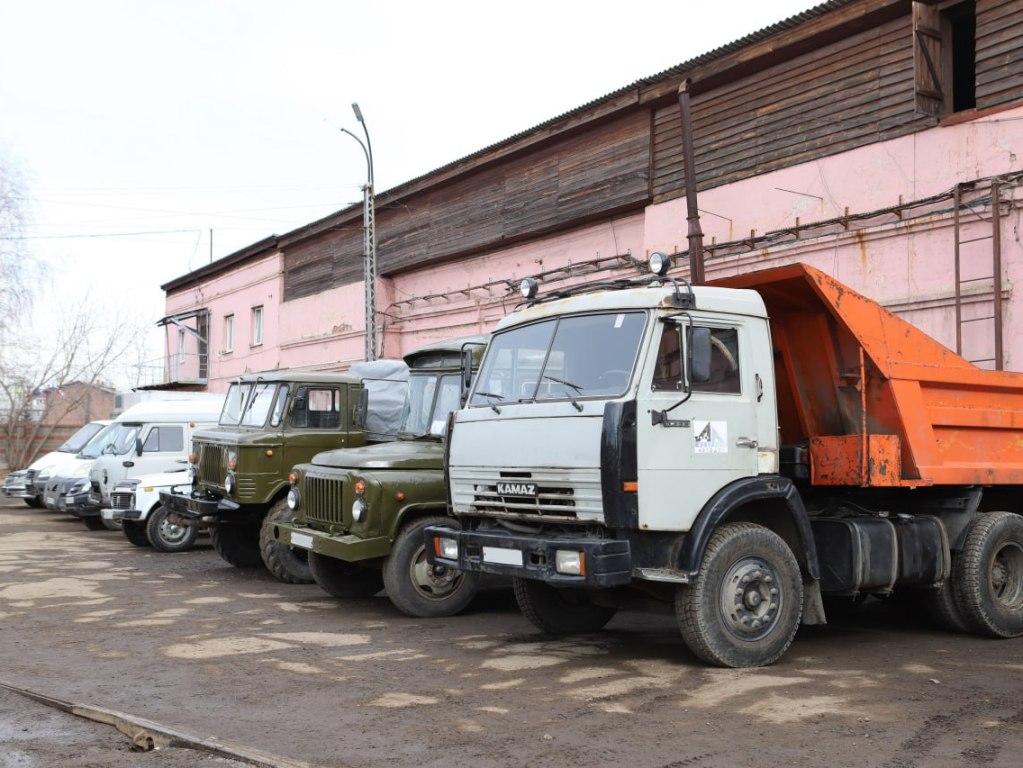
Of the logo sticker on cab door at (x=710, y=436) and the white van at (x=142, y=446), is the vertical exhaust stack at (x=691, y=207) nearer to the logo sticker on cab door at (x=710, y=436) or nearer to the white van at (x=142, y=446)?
the logo sticker on cab door at (x=710, y=436)

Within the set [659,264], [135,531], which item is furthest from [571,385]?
[135,531]

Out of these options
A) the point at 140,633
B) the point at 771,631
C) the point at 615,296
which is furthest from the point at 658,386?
the point at 140,633

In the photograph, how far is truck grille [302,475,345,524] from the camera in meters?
9.79

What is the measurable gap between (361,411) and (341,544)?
12.3 feet

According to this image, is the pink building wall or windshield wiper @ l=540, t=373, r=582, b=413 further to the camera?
the pink building wall

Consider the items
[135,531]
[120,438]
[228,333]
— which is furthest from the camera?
[228,333]

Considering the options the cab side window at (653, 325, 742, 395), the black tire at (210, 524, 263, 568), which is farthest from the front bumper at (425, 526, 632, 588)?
the black tire at (210, 524, 263, 568)

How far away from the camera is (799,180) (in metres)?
15.8

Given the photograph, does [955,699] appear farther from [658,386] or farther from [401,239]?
[401,239]

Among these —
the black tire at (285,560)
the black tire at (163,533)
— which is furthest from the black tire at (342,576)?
the black tire at (163,533)

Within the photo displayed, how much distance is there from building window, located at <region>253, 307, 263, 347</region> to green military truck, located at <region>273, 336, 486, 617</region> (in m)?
24.7

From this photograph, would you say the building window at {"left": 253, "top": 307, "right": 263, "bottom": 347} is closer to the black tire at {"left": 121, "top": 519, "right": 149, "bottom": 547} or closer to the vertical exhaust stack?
the black tire at {"left": 121, "top": 519, "right": 149, "bottom": 547}

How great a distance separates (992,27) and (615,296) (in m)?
9.12

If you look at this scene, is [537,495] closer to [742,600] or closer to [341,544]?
[742,600]
